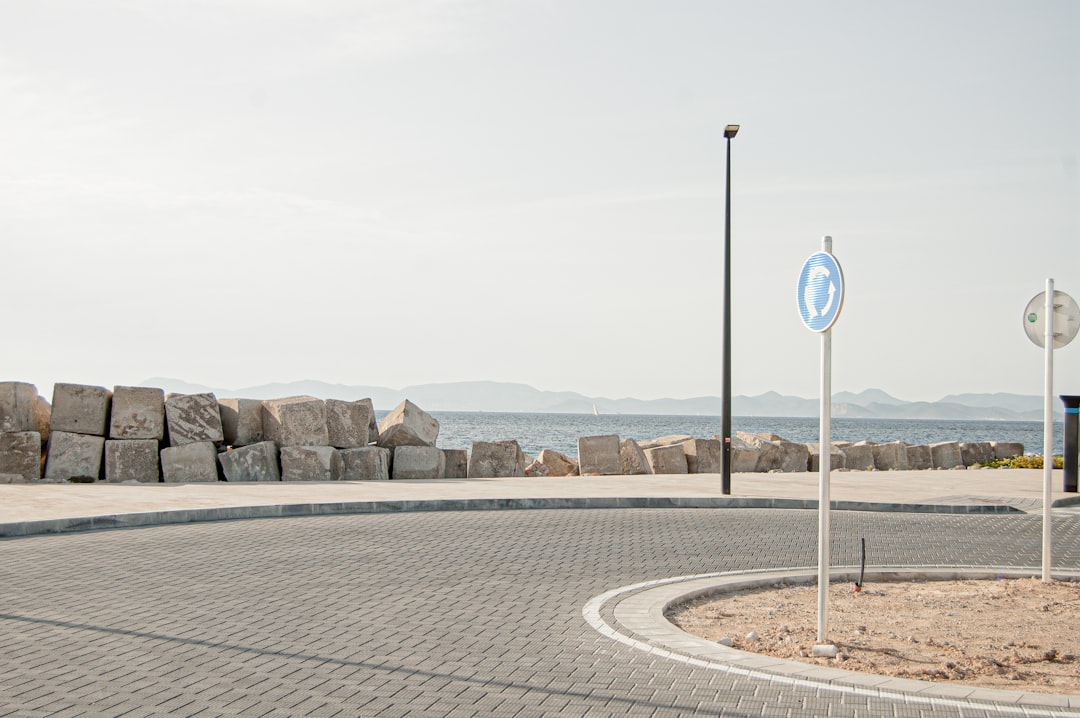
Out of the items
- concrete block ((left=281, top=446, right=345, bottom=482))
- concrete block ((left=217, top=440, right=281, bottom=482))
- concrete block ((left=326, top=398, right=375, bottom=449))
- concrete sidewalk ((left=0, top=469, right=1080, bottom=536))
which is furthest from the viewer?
concrete block ((left=326, top=398, right=375, bottom=449))

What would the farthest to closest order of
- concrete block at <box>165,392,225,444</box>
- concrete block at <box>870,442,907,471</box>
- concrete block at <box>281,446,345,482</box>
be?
concrete block at <box>870,442,907,471</box>, concrete block at <box>281,446,345,482</box>, concrete block at <box>165,392,225,444</box>

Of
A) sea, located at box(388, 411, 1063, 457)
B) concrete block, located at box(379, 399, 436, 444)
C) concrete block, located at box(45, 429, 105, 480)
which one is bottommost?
sea, located at box(388, 411, 1063, 457)

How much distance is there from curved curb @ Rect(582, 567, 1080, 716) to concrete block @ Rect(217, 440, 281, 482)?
1157cm

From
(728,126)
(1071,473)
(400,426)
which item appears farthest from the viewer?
(400,426)

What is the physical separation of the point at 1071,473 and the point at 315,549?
582 inches

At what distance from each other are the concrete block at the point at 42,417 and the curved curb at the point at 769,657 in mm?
13551

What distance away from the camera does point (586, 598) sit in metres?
8.48

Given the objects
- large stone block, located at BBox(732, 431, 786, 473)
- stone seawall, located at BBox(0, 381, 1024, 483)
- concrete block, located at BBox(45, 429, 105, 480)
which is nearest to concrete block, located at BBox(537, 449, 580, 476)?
stone seawall, located at BBox(0, 381, 1024, 483)

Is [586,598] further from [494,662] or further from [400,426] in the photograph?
[400,426]

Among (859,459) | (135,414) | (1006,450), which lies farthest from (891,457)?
(135,414)

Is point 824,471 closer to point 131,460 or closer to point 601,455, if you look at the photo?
point 131,460

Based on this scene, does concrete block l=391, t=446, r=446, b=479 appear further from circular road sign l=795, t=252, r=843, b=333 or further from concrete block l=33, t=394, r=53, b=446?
circular road sign l=795, t=252, r=843, b=333

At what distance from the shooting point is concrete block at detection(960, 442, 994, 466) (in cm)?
3441

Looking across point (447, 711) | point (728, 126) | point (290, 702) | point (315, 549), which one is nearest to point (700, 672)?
point (447, 711)
